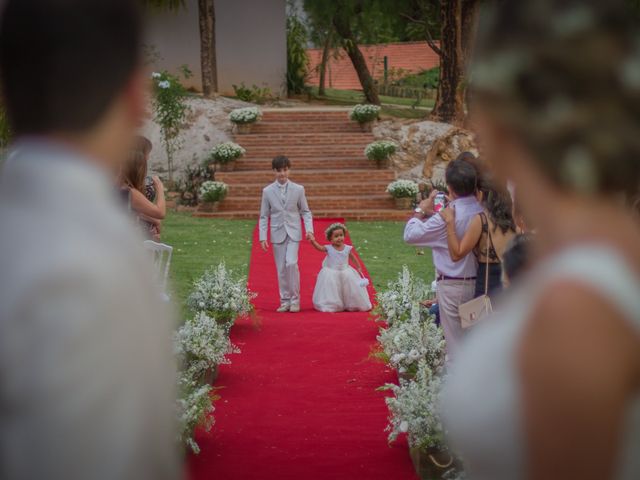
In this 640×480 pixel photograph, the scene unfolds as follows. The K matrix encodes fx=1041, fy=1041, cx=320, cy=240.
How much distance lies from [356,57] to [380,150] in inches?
321

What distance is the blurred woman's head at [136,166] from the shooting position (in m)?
7.68

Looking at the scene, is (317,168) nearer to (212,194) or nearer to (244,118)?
(244,118)

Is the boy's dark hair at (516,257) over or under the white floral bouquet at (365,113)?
over

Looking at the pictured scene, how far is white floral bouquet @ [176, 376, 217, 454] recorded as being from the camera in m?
6.15

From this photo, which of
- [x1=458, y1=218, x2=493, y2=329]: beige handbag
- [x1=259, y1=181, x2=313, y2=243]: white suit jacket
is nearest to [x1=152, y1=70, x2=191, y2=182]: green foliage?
[x1=259, y1=181, x2=313, y2=243]: white suit jacket

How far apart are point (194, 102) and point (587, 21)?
2479 centimetres

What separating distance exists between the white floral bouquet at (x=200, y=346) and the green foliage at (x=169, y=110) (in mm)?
14920

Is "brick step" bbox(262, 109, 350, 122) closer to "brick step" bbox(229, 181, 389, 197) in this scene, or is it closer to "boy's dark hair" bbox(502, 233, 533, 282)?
"brick step" bbox(229, 181, 389, 197)

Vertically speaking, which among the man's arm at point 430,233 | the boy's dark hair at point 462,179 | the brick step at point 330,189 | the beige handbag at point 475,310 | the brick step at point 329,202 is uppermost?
the boy's dark hair at point 462,179

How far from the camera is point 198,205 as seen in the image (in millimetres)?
22922

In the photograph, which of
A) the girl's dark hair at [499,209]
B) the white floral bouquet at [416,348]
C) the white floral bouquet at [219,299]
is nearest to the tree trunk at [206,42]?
the white floral bouquet at [219,299]

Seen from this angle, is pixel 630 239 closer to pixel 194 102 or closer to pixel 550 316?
pixel 550 316

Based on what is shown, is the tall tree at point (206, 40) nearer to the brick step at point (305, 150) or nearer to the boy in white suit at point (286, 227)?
the brick step at point (305, 150)

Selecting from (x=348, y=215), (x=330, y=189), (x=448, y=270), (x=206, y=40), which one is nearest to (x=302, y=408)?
(x=448, y=270)
